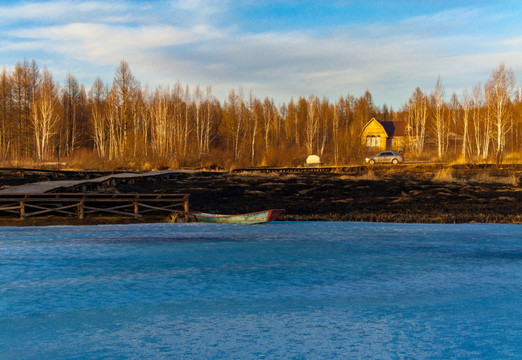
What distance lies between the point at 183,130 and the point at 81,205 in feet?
159

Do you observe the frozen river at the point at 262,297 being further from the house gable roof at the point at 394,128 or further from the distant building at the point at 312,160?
the house gable roof at the point at 394,128

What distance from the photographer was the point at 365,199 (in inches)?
806

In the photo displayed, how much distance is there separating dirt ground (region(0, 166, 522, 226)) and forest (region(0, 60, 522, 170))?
14.7 metres

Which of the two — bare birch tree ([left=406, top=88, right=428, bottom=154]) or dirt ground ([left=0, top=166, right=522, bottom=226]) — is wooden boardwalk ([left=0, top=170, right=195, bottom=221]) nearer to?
dirt ground ([left=0, top=166, right=522, bottom=226])

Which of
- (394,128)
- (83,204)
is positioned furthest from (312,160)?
(83,204)

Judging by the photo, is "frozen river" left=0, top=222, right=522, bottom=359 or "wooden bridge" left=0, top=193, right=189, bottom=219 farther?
"wooden bridge" left=0, top=193, right=189, bottom=219

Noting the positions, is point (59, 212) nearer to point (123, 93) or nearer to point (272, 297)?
point (272, 297)

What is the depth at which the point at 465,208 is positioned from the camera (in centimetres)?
1733

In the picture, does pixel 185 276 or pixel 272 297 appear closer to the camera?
pixel 272 297

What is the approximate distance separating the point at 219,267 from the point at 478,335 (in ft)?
13.6

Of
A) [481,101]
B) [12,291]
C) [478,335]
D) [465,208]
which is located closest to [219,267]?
[12,291]

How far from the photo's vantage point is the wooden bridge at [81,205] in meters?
14.6

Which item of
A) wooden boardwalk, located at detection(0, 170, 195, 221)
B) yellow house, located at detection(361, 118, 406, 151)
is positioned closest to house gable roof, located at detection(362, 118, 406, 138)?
yellow house, located at detection(361, 118, 406, 151)

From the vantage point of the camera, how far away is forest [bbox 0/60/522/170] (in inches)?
1756
